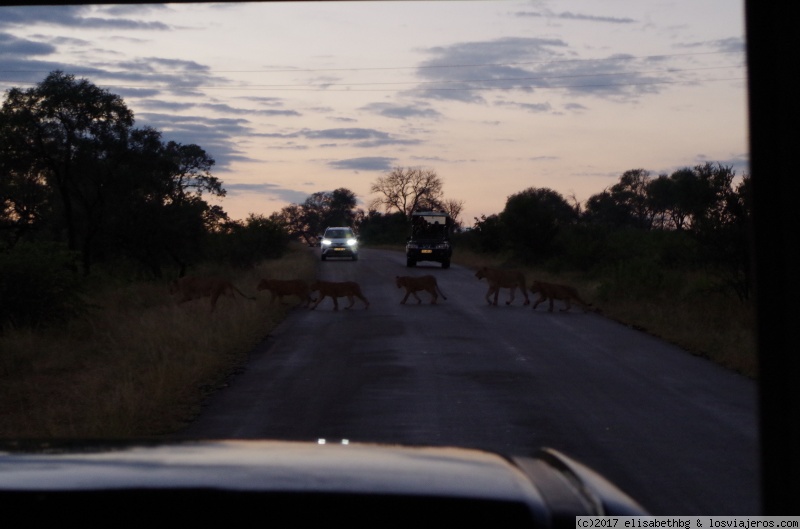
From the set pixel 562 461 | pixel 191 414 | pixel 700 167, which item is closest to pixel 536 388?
pixel 191 414

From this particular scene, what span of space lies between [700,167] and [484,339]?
872cm

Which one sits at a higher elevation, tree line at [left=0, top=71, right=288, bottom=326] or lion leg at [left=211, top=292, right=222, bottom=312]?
tree line at [left=0, top=71, right=288, bottom=326]

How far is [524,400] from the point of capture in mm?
10883

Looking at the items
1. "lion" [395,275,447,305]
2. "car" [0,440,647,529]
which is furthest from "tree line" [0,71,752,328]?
"car" [0,440,647,529]

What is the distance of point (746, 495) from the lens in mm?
6770

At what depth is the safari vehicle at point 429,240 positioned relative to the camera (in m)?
42.5

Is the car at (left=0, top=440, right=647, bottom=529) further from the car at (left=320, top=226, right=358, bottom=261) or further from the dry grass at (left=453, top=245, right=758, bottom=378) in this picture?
the car at (left=320, top=226, right=358, bottom=261)

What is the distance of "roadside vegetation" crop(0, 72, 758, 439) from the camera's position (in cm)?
1215

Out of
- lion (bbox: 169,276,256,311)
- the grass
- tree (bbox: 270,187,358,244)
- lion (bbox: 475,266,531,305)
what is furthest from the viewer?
tree (bbox: 270,187,358,244)

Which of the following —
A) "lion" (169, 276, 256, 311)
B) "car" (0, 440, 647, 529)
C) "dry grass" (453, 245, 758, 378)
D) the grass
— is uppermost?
"car" (0, 440, 647, 529)

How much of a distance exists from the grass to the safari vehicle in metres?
16.8

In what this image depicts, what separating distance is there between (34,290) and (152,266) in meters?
15.8

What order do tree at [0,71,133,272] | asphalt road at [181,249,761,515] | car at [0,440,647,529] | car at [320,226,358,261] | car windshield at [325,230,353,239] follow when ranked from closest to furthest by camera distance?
car at [0,440,647,529] → asphalt road at [181,249,761,515] → tree at [0,71,133,272] → car at [320,226,358,261] → car windshield at [325,230,353,239]

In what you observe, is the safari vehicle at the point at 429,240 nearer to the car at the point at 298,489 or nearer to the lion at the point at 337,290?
the lion at the point at 337,290
